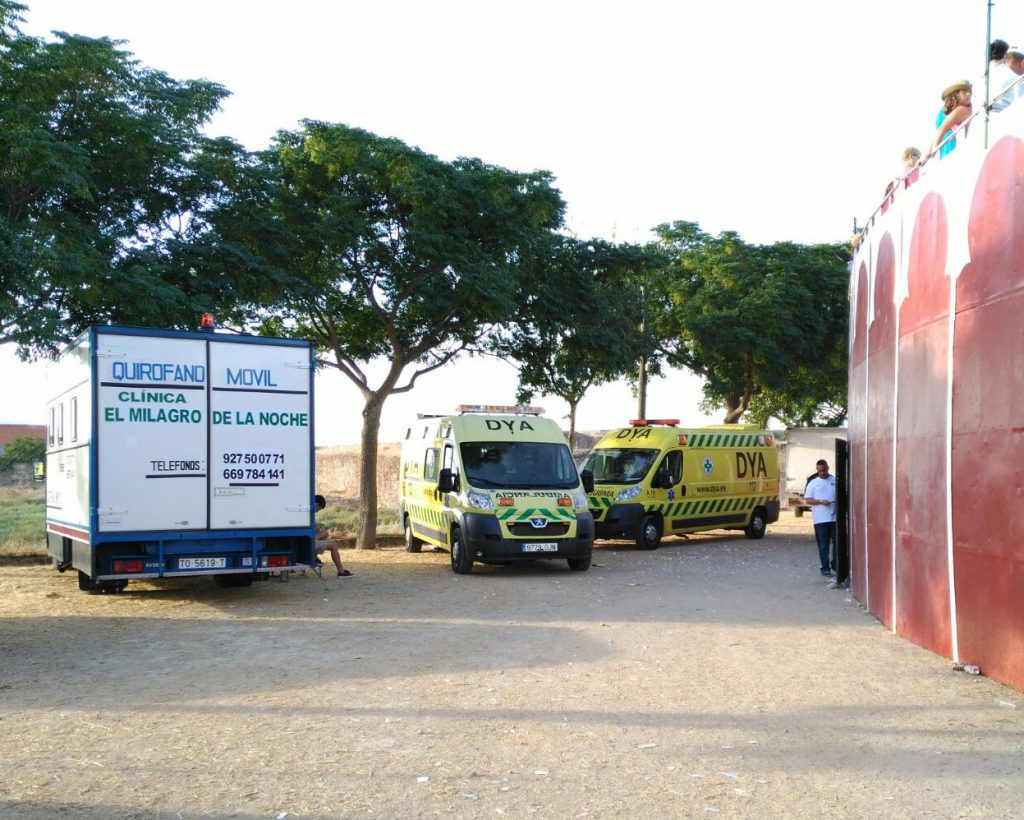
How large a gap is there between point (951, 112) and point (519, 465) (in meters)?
9.02

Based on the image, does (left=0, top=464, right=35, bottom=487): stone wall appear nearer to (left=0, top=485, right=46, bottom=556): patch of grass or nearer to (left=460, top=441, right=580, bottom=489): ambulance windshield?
(left=0, top=485, right=46, bottom=556): patch of grass

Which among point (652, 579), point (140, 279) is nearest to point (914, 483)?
point (652, 579)

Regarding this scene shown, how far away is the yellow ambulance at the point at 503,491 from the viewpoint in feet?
52.9

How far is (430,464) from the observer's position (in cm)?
1853

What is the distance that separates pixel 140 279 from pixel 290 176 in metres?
5.79

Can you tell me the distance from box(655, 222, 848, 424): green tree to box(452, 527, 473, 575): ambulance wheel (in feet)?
47.3

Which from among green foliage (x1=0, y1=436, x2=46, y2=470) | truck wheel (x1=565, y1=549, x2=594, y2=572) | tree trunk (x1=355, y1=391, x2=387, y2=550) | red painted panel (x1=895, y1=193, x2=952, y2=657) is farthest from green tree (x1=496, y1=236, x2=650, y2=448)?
green foliage (x1=0, y1=436, x2=46, y2=470)

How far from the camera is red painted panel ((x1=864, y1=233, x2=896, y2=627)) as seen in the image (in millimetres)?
10828

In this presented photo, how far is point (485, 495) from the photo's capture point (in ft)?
53.4

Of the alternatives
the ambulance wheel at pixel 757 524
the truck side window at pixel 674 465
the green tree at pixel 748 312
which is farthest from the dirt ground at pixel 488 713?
the green tree at pixel 748 312

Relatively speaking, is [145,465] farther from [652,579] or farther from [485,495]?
[652,579]

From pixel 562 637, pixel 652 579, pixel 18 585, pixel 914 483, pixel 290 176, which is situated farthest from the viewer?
pixel 290 176

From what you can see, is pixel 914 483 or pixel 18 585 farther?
pixel 18 585

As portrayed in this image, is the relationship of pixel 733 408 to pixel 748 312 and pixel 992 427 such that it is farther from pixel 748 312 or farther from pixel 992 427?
pixel 992 427
